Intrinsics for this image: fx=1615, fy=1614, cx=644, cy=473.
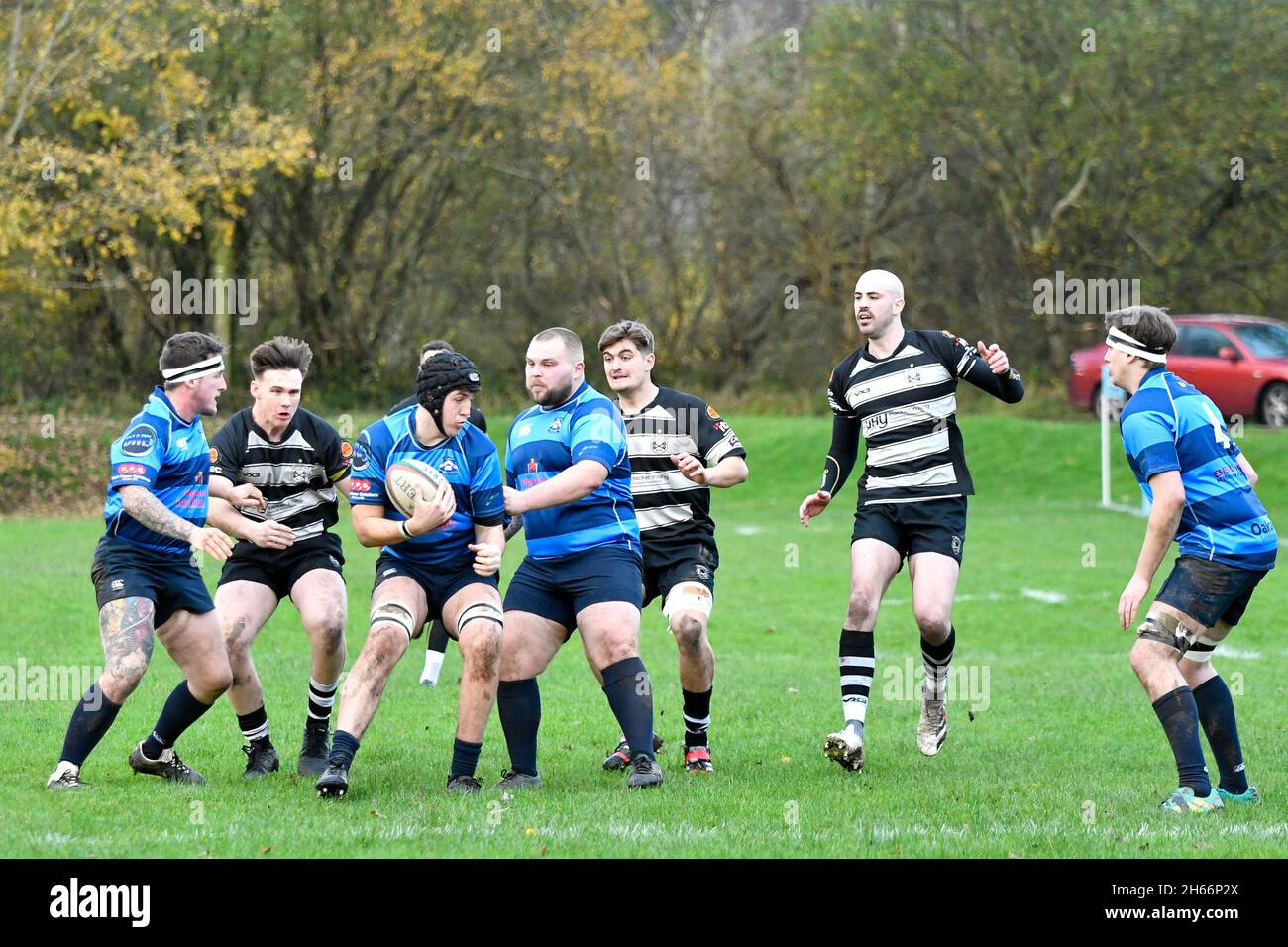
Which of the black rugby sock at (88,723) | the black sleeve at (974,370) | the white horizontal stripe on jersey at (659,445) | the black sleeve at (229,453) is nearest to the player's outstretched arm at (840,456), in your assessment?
the black sleeve at (974,370)

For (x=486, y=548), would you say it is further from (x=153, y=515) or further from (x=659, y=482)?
(x=659, y=482)

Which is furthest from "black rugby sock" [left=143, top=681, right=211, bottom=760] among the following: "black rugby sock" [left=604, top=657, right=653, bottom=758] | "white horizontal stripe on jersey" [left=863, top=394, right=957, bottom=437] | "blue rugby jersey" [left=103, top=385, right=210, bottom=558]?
"white horizontal stripe on jersey" [left=863, top=394, right=957, bottom=437]

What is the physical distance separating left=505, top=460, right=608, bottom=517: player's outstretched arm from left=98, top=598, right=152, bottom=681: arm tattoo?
169cm

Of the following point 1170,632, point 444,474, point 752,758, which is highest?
point 444,474

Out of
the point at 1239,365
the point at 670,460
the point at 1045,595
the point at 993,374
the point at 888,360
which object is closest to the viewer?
the point at 993,374

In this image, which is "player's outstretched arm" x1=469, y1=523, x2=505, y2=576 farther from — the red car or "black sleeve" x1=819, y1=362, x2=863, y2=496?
the red car

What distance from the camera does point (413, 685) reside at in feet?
36.3

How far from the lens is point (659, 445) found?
8484mm

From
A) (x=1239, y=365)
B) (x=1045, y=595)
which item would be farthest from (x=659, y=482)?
(x=1239, y=365)

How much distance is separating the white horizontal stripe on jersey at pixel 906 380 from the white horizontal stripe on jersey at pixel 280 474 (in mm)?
2829

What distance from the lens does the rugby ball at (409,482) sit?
23.3ft

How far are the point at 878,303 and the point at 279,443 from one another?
3070 millimetres

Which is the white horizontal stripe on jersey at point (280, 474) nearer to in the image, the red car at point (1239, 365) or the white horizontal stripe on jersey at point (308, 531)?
the white horizontal stripe on jersey at point (308, 531)

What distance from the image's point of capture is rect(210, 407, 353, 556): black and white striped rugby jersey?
784cm
